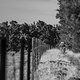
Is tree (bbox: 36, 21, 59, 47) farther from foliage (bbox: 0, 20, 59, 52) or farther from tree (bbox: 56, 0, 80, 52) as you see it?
tree (bbox: 56, 0, 80, 52)

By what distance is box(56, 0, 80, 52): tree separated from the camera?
142ft

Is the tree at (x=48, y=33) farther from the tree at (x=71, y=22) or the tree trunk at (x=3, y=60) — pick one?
the tree trunk at (x=3, y=60)

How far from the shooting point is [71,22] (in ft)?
144

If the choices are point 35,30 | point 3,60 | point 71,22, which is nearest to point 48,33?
point 35,30

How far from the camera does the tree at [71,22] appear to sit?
142 ft

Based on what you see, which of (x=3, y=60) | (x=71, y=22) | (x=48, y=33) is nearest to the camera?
(x=3, y=60)

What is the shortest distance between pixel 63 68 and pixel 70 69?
511mm

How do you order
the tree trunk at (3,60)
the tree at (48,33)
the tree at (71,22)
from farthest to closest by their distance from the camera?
the tree at (48,33), the tree at (71,22), the tree trunk at (3,60)

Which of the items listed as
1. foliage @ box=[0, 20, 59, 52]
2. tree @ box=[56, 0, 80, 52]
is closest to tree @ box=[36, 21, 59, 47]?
foliage @ box=[0, 20, 59, 52]

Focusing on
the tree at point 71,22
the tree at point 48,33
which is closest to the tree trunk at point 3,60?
the tree at point 71,22

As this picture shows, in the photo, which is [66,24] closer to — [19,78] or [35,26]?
[19,78]

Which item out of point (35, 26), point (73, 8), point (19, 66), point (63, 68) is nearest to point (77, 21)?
point (73, 8)

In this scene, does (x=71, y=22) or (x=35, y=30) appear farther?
(x=35, y=30)

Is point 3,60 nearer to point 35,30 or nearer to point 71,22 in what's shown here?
point 71,22
